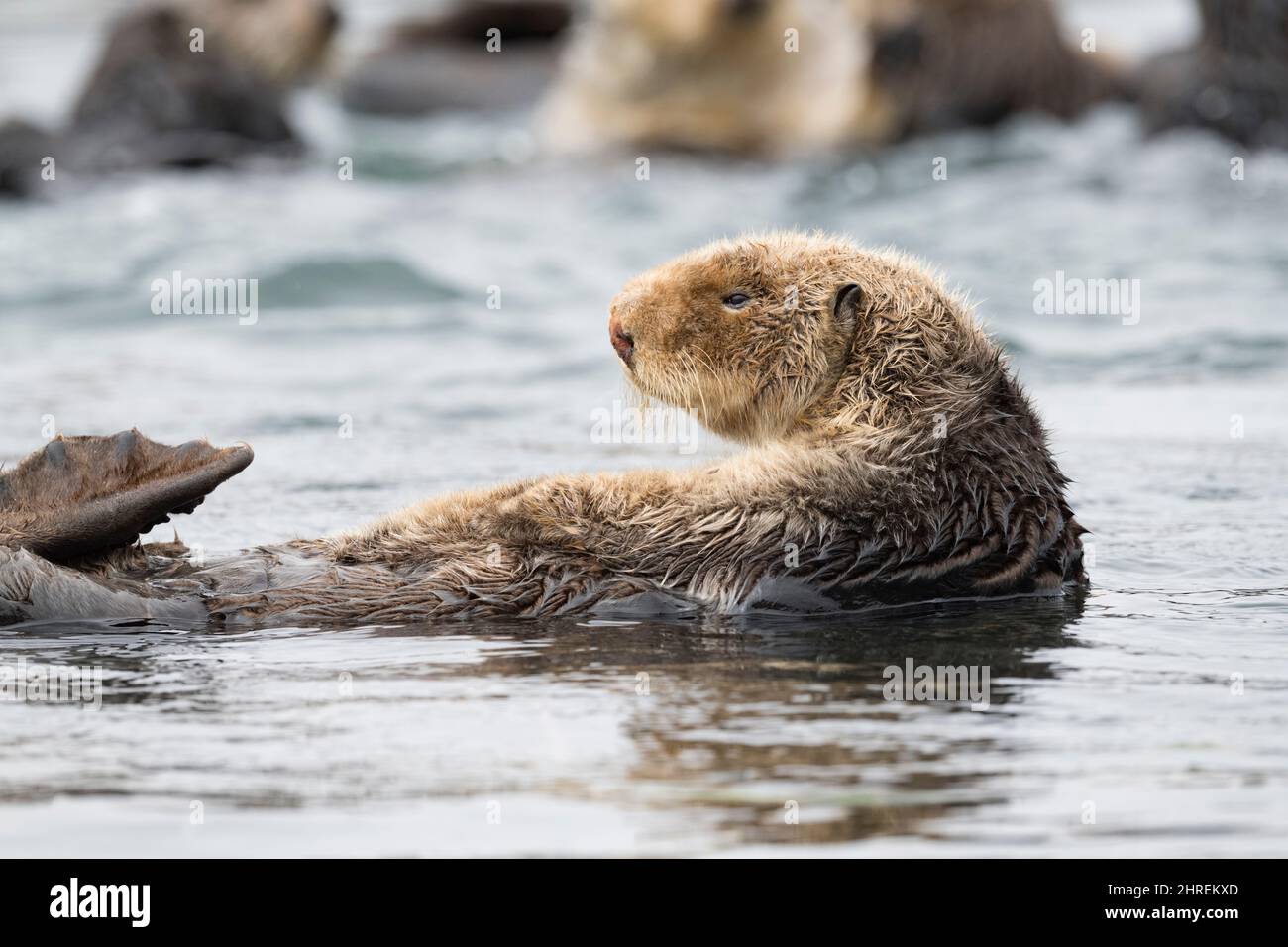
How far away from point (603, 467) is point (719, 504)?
2167 millimetres

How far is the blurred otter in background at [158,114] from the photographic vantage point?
41.4 feet

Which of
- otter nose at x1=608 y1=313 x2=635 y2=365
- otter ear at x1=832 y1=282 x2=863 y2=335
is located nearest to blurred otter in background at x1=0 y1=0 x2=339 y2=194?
otter nose at x1=608 y1=313 x2=635 y2=365

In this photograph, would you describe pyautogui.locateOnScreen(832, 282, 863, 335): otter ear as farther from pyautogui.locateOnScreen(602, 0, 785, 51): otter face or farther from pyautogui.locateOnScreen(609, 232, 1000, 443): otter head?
pyautogui.locateOnScreen(602, 0, 785, 51): otter face

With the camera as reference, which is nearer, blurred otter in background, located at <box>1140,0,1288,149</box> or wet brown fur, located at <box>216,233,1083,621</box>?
wet brown fur, located at <box>216,233,1083,621</box>

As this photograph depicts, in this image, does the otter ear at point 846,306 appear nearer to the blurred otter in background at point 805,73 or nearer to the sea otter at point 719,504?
the sea otter at point 719,504

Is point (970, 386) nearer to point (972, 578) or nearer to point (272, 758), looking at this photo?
point (972, 578)

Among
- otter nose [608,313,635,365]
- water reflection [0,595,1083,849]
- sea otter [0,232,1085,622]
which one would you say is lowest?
water reflection [0,595,1083,849]

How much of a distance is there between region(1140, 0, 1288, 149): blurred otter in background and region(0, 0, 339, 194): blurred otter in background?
6.33m

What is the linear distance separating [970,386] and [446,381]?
13.7ft

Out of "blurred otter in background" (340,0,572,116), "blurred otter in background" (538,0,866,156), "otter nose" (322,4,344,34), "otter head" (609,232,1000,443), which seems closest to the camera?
"otter head" (609,232,1000,443)

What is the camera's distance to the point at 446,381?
8.46 m

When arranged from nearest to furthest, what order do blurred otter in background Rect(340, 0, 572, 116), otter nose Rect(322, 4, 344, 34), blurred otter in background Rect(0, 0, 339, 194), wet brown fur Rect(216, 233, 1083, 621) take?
wet brown fur Rect(216, 233, 1083, 621), blurred otter in background Rect(0, 0, 339, 194), blurred otter in background Rect(340, 0, 572, 116), otter nose Rect(322, 4, 344, 34)

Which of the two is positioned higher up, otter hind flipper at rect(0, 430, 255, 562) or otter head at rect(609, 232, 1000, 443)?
otter head at rect(609, 232, 1000, 443)

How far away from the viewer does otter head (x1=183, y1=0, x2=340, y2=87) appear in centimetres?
1792
